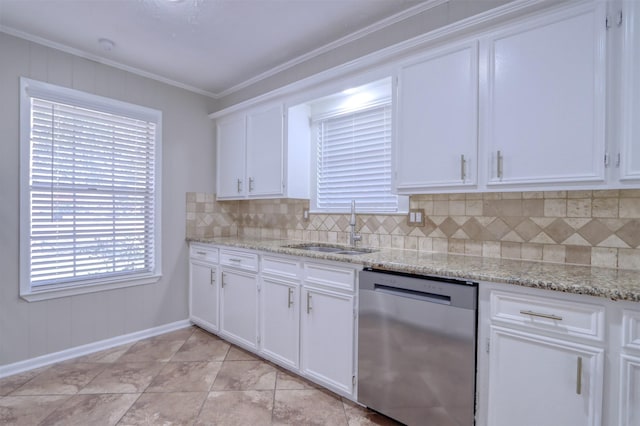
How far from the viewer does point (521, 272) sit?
155cm

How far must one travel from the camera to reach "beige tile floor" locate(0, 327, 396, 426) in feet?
6.30

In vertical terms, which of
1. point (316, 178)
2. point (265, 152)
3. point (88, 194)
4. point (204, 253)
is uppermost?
point (265, 152)

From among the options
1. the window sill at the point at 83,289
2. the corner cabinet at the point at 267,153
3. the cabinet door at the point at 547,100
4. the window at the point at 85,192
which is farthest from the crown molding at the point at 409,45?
the window sill at the point at 83,289

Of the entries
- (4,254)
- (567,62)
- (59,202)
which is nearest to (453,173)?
(567,62)

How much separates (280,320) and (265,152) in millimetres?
1545

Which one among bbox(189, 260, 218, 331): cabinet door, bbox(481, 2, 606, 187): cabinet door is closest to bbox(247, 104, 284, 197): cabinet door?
bbox(189, 260, 218, 331): cabinet door

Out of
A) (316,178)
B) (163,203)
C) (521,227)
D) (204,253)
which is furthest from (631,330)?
(163,203)

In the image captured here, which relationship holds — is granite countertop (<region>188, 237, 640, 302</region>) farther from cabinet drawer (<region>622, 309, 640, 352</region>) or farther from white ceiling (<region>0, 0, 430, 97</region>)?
white ceiling (<region>0, 0, 430, 97</region>)

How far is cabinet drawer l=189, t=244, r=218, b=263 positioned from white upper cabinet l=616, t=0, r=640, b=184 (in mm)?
2945

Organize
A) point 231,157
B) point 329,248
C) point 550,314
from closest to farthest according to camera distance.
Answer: point 550,314 → point 329,248 → point 231,157

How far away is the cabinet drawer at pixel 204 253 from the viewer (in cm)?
311

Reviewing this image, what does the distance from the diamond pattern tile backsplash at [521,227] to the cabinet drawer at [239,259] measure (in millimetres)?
699

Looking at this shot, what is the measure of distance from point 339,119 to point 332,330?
5.98 ft

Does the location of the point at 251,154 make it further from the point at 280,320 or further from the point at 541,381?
the point at 541,381
